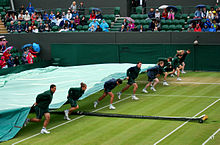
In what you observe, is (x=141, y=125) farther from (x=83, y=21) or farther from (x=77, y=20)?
(x=77, y=20)

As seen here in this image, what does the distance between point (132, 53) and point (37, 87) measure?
13.7 m

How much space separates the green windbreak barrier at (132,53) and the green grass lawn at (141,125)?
26.0ft

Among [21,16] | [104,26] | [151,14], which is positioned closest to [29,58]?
[21,16]

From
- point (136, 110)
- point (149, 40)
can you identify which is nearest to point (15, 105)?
point (136, 110)

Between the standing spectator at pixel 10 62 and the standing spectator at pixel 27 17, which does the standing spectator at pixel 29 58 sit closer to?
the standing spectator at pixel 10 62

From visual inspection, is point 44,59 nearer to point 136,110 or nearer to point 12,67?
point 12,67

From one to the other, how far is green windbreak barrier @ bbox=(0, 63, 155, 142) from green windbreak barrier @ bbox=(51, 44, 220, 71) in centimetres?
650

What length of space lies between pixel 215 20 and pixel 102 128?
18563mm

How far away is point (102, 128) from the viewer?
1566 cm

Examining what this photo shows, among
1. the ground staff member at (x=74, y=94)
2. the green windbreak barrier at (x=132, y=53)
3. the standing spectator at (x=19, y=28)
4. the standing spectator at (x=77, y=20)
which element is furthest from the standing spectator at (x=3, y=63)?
the ground staff member at (x=74, y=94)

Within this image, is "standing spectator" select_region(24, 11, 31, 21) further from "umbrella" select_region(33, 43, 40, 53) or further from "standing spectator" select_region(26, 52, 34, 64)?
"standing spectator" select_region(26, 52, 34, 64)

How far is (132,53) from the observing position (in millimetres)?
32031

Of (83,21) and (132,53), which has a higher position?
(83,21)

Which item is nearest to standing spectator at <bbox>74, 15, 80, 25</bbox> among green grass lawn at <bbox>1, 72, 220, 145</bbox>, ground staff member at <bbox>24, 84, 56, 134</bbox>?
green grass lawn at <bbox>1, 72, 220, 145</bbox>
